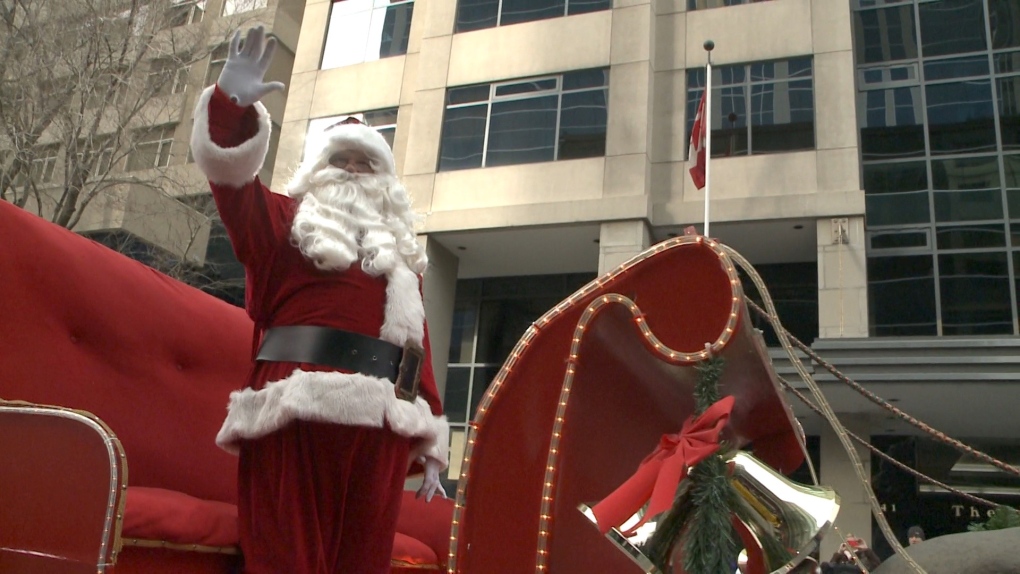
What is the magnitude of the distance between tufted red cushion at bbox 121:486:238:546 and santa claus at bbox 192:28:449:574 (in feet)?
0.30

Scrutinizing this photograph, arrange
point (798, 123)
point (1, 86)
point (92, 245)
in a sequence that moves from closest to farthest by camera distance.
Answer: point (92, 245) < point (1, 86) < point (798, 123)

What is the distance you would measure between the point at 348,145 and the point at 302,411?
3.46 ft

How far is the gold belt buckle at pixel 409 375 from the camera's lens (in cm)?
254

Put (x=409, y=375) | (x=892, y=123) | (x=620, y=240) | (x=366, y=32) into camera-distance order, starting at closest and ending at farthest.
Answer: (x=409, y=375) < (x=620, y=240) < (x=892, y=123) < (x=366, y=32)

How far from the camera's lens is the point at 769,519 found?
2201mm

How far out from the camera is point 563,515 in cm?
251

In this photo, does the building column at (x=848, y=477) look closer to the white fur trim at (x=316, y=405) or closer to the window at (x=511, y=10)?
the window at (x=511, y=10)

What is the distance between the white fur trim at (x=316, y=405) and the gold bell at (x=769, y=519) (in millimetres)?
643

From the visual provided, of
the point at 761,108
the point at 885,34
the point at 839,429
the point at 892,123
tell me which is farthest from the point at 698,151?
the point at 839,429

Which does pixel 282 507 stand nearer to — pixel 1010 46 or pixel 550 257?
pixel 550 257

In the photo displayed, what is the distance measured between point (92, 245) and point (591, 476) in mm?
2039

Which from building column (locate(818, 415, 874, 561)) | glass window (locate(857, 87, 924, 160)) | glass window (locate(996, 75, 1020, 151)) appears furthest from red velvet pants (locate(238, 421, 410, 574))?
glass window (locate(996, 75, 1020, 151))

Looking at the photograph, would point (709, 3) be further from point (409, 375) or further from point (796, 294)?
point (409, 375)

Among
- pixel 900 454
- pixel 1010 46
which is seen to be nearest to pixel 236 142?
pixel 900 454
